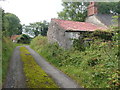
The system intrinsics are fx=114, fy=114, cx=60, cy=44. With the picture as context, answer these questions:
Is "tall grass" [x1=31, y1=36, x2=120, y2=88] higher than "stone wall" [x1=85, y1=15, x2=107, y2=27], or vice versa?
"stone wall" [x1=85, y1=15, x2=107, y2=27]

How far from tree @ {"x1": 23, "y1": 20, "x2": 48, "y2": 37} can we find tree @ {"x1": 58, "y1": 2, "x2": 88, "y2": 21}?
917 inches

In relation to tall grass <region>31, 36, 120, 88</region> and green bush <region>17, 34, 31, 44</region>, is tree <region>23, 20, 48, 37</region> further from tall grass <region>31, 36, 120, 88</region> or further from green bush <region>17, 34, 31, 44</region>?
tall grass <region>31, 36, 120, 88</region>

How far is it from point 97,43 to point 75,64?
270 centimetres

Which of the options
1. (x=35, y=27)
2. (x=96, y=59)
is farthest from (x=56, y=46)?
(x=35, y=27)

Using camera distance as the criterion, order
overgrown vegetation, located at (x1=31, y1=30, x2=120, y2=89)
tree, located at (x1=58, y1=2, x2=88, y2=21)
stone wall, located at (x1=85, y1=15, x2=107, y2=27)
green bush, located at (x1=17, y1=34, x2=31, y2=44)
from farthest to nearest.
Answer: green bush, located at (x1=17, y1=34, x2=31, y2=44) < tree, located at (x1=58, y1=2, x2=88, y2=21) < stone wall, located at (x1=85, y1=15, x2=107, y2=27) < overgrown vegetation, located at (x1=31, y1=30, x2=120, y2=89)

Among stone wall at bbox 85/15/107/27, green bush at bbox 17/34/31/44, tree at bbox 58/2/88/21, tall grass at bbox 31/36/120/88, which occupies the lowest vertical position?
green bush at bbox 17/34/31/44

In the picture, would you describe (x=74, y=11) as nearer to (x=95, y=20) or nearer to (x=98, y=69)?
(x=95, y=20)

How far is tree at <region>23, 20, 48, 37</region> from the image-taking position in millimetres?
49244

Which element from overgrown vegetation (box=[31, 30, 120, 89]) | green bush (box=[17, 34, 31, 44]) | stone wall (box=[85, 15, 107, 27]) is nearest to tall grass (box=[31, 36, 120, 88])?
overgrown vegetation (box=[31, 30, 120, 89])

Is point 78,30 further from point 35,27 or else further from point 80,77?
point 35,27

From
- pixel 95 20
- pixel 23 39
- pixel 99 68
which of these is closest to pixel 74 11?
pixel 95 20

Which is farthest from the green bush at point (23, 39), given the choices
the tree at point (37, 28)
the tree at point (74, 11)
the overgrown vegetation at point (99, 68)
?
the overgrown vegetation at point (99, 68)

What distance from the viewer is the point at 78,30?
12.4m

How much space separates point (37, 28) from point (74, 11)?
30.0 meters
